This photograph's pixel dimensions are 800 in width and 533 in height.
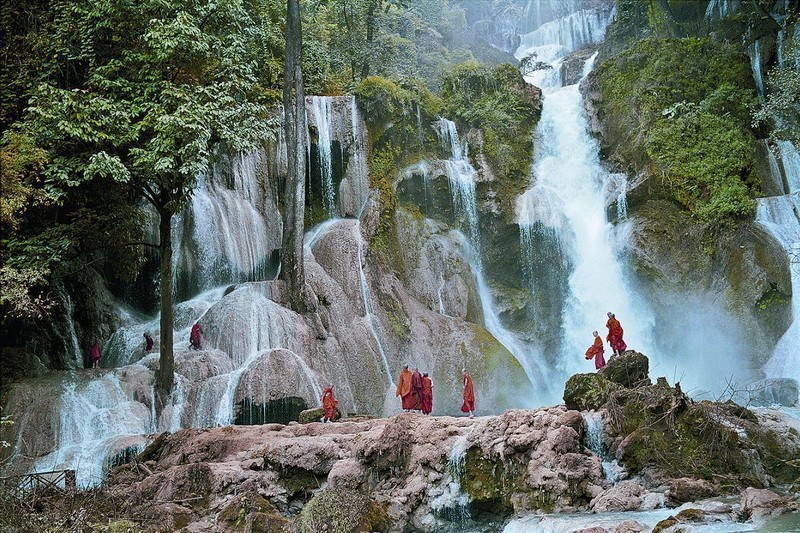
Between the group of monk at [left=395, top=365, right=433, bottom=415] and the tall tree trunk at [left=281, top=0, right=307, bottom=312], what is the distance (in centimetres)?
531

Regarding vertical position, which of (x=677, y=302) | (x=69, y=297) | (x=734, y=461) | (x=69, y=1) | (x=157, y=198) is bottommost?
(x=734, y=461)

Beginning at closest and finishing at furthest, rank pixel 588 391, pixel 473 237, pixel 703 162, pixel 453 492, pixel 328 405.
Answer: pixel 453 492, pixel 588 391, pixel 328 405, pixel 703 162, pixel 473 237

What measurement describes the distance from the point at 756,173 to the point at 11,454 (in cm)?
2310

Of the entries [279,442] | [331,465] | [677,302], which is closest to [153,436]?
[279,442]

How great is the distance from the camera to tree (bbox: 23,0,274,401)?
15164 millimetres

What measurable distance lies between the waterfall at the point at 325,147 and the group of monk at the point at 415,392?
10213 millimetres

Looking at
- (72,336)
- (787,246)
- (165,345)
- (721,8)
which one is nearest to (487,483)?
(165,345)

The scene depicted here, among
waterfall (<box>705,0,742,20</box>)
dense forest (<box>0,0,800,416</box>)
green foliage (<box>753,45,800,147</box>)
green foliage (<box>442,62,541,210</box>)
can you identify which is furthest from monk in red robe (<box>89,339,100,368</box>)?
waterfall (<box>705,0,742,20</box>)

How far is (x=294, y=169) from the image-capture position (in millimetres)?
21266

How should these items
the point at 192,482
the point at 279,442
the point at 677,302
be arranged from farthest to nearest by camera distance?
the point at 677,302, the point at 279,442, the point at 192,482

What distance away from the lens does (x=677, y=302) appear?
882 inches

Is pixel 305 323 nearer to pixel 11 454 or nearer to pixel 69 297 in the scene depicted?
pixel 69 297

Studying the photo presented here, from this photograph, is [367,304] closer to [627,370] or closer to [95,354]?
[95,354]

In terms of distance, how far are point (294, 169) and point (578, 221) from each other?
11152mm
